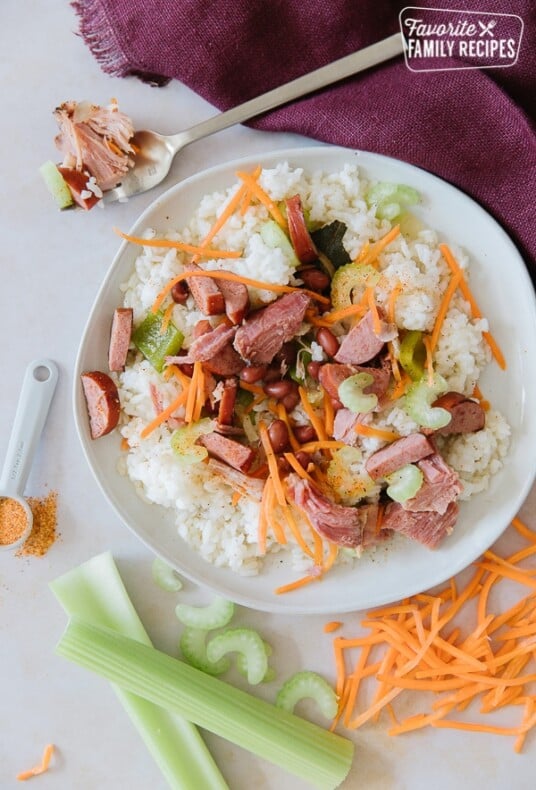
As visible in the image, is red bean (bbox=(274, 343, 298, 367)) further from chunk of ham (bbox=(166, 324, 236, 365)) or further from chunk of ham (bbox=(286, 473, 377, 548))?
chunk of ham (bbox=(286, 473, 377, 548))

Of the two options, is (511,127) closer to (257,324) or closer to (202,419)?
(257,324)

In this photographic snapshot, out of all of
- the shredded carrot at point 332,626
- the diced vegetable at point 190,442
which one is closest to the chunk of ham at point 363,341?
the diced vegetable at point 190,442

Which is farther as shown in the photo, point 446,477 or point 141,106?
point 141,106

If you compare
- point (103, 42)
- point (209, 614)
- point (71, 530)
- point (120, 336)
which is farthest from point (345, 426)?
point (103, 42)

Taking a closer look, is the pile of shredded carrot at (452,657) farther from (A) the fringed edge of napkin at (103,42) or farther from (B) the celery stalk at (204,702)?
(A) the fringed edge of napkin at (103,42)

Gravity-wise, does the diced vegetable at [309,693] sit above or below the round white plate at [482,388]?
below

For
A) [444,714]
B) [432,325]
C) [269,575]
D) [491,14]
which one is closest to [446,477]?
[432,325]
